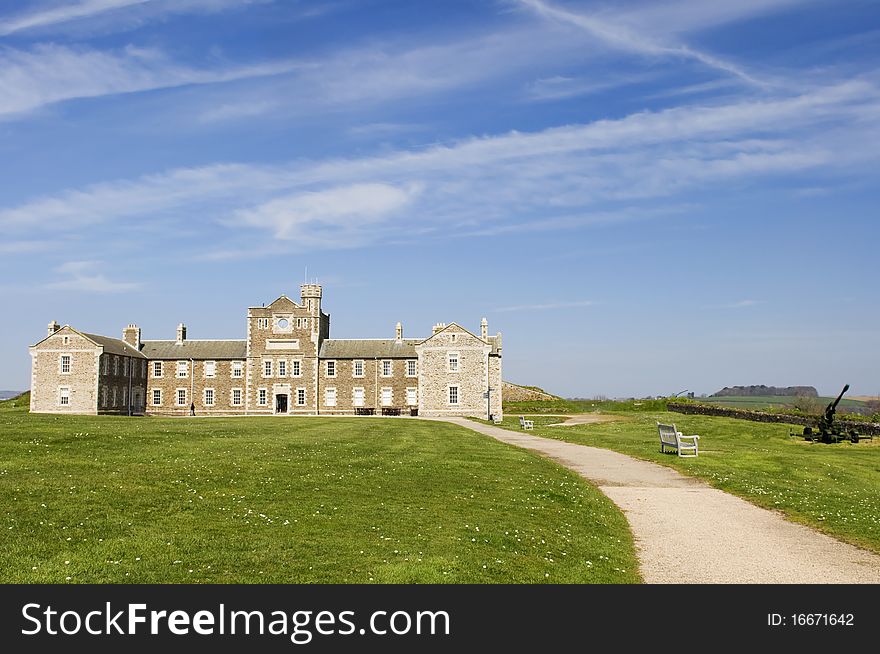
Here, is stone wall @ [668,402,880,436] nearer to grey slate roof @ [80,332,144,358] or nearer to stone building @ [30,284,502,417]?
stone building @ [30,284,502,417]

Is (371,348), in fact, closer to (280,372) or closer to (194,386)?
(280,372)

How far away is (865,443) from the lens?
40938mm

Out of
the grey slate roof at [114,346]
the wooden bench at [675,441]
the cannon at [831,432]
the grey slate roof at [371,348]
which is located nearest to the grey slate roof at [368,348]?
the grey slate roof at [371,348]

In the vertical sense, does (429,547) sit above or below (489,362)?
below

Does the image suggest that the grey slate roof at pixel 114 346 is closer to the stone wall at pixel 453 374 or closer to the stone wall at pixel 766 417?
the stone wall at pixel 453 374

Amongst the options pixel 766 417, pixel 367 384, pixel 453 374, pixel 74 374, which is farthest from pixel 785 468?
pixel 74 374

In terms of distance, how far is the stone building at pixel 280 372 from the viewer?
72.9 meters

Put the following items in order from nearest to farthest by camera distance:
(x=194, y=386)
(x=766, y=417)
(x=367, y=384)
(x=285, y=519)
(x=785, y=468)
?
1. (x=285, y=519)
2. (x=785, y=468)
3. (x=766, y=417)
4. (x=367, y=384)
5. (x=194, y=386)

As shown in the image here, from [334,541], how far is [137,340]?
7537 cm

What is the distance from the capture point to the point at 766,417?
55.8 metres

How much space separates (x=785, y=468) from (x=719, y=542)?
559 inches

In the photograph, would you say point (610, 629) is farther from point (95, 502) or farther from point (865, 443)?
point (865, 443)

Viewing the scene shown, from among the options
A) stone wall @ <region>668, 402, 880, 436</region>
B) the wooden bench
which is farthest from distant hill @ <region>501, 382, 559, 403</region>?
the wooden bench

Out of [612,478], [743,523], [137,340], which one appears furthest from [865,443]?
[137,340]
